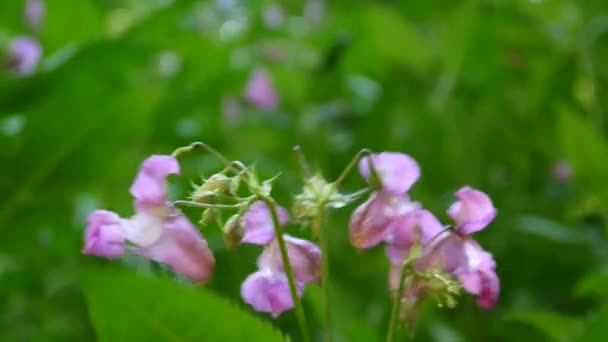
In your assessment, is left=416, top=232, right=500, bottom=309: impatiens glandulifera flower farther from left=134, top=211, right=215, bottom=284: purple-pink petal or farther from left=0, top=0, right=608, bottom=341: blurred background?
left=0, top=0, right=608, bottom=341: blurred background

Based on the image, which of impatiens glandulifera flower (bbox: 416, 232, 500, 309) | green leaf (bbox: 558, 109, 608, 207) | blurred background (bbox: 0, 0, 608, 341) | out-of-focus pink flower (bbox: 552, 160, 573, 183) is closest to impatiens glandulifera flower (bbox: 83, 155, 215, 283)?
impatiens glandulifera flower (bbox: 416, 232, 500, 309)

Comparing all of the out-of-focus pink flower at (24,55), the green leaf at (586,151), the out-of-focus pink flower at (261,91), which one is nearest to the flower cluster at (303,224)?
the green leaf at (586,151)

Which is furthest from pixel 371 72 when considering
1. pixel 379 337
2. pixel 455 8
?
pixel 379 337

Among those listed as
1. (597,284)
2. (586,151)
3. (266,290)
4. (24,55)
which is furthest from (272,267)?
(24,55)

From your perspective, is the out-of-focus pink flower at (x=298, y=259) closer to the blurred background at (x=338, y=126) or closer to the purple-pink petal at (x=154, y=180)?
the purple-pink petal at (x=154, y=180)

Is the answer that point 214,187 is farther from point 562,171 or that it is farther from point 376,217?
point 562,171
